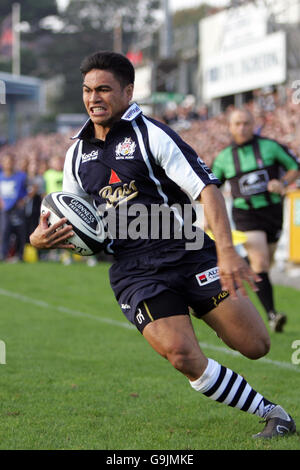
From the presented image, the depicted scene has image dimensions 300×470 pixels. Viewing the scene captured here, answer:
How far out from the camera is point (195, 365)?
460cm

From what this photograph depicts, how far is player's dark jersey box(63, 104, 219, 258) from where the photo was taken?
4.75 metres

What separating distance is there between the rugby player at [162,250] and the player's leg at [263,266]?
3.88 m

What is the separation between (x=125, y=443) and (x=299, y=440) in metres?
1.00

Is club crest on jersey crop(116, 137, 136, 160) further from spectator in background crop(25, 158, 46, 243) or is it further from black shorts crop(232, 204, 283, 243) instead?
spectator in background crop(25, 158, 46, 243)

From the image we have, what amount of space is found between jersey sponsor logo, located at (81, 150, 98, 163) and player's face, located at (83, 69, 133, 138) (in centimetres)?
18

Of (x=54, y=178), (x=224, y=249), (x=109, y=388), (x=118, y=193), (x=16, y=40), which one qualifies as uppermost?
(x=16, y=40)

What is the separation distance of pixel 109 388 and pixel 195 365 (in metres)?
1.88

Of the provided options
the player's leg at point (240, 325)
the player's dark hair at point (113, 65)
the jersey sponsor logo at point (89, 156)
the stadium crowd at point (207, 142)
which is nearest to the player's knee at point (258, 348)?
the player's leg at point (240, 325)

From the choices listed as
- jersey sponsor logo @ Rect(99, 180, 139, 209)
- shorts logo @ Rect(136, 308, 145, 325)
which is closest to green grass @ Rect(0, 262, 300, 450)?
shorts logo @ Rect(136, 308, 145, 325)

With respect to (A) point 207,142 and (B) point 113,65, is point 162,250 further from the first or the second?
(A) point 207,142

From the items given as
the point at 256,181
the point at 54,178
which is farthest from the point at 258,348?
the point at 54,178

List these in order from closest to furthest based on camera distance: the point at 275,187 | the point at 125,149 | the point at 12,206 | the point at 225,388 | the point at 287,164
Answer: the point at 225,388, the point at 125,149, the point at 275,187, the point at 287,164, the point at 12,206

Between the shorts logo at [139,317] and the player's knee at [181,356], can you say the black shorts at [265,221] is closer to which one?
the shorts logo at [139,317]

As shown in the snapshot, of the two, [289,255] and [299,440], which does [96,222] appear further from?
[289,255]
